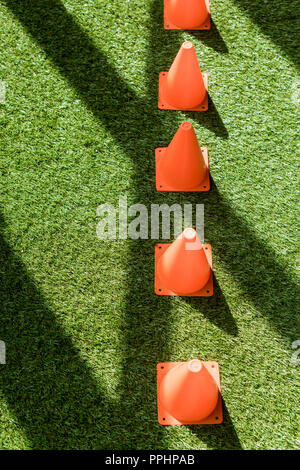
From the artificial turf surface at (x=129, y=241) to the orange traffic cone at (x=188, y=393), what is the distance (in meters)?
0.04

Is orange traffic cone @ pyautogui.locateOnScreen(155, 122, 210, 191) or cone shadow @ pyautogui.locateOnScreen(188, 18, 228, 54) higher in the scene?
cone shadow @ pyautogui.locateOnScreen(188, 18, 228, 54)

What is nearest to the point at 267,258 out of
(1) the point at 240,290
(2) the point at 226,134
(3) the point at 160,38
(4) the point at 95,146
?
(1) the point at 240,290

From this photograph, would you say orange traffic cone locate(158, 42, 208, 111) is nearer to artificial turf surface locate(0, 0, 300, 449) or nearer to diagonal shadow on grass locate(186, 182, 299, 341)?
artificial turf surface locate(0, 0, 300, 449)

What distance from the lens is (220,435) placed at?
2.45m

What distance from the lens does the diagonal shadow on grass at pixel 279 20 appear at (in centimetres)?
354

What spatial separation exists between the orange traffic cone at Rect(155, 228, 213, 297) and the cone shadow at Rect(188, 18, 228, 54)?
1350 millimetres

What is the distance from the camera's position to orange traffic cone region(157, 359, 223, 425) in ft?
7.58

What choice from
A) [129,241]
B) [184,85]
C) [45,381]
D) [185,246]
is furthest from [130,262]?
[184,85]

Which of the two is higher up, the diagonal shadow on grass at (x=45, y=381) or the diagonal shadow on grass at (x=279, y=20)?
the diagonal shadow on grass at (x=279, y=20)
